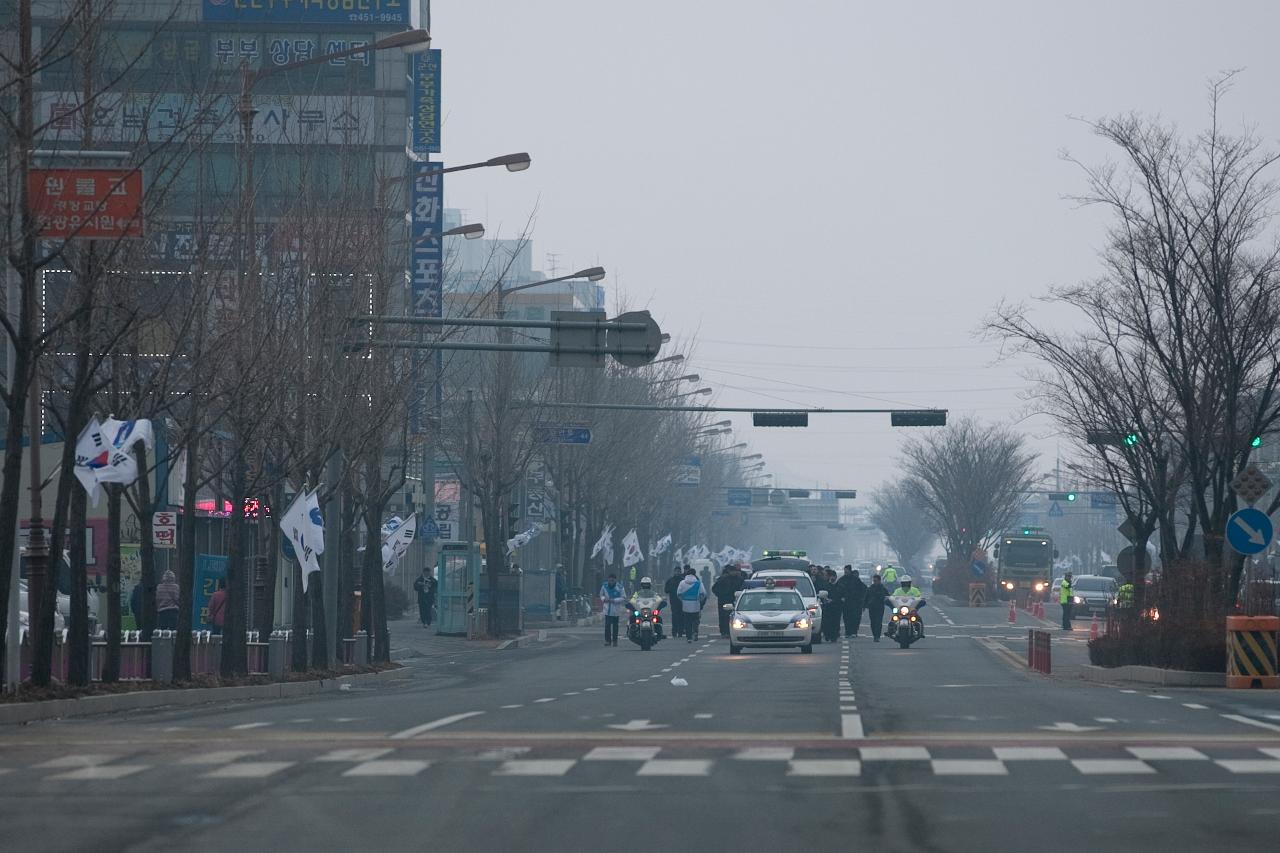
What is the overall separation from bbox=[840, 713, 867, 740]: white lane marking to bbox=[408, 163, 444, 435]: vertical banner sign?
17660 millimetres

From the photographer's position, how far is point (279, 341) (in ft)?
86.2

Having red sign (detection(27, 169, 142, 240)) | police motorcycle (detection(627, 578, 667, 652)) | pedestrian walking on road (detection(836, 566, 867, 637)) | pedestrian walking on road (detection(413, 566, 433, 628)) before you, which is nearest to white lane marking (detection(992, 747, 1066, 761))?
red sign (detection(27, 169, 142, 240))

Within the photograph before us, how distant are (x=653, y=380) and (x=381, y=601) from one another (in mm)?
35404

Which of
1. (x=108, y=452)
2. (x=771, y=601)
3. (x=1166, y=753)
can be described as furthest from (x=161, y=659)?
(x=771, y=601)

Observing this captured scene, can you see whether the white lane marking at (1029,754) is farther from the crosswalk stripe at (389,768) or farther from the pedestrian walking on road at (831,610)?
the pedestrian walking on road at (831,610)

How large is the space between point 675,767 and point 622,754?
85cm

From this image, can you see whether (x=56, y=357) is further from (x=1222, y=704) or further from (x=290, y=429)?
(x=1222, y=704)

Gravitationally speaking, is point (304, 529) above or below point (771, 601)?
above

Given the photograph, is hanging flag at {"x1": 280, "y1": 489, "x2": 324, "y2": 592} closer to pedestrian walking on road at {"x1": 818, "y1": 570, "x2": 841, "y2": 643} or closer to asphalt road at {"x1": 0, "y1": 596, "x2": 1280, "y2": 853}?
asphalt road at {"x1": 0, "y1": 596, "x2": 1280, "y2": 853}

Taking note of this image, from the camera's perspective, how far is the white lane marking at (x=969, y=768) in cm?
1102

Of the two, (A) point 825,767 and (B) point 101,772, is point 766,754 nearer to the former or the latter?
(A) point 825,767

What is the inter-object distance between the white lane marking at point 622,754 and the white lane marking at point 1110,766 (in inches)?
104

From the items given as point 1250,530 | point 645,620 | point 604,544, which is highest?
point 604,544

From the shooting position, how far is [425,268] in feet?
158
